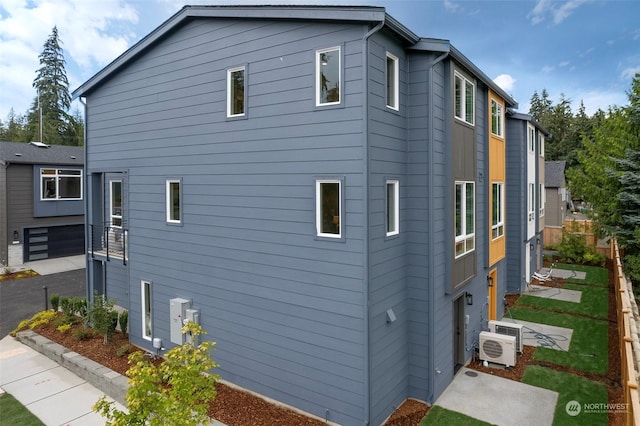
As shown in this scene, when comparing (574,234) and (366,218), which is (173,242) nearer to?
(366,218)

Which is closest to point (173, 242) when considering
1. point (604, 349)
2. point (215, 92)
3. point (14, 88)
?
point (215, 92)

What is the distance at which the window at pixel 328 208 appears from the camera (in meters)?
6.93

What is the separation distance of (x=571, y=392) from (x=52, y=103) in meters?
59.4

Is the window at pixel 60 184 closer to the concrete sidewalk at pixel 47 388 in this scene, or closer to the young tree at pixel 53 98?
the concrete sidewalk at pixel 47 388

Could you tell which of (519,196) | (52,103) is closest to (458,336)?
(519,196)

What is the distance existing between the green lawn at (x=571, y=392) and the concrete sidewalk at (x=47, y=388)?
886 cm

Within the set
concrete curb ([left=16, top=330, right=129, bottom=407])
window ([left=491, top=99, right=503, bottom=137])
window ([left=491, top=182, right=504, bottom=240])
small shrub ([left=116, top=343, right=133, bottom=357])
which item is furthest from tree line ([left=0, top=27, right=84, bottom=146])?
window ([left=491, top=182, right=504, bottom=240])

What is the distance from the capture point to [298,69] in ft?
23.9

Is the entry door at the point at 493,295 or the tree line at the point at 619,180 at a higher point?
the tree line at the point at 619,180

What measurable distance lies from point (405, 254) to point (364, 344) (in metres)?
2.19

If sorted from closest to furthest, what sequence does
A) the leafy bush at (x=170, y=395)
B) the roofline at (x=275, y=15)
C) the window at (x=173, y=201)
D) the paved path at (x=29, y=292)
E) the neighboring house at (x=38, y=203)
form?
the leafy bush at (x=170, y=395) → the roofline at (x=275, y=15) → the window at (x=173, y=201) → the paved path at (x=29, y=292) → the neighboring house at (x=38, y=203)

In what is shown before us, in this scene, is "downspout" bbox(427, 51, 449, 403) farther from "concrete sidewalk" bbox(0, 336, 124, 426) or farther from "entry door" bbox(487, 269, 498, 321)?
"concrete sidewalk" bbox(0, 336, 124, 426)

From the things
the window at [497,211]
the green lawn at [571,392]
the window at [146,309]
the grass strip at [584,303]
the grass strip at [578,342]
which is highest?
the window at [497,211]

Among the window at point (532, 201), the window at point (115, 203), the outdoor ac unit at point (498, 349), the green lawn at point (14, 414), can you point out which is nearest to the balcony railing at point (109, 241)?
the window at point (115, 203)
